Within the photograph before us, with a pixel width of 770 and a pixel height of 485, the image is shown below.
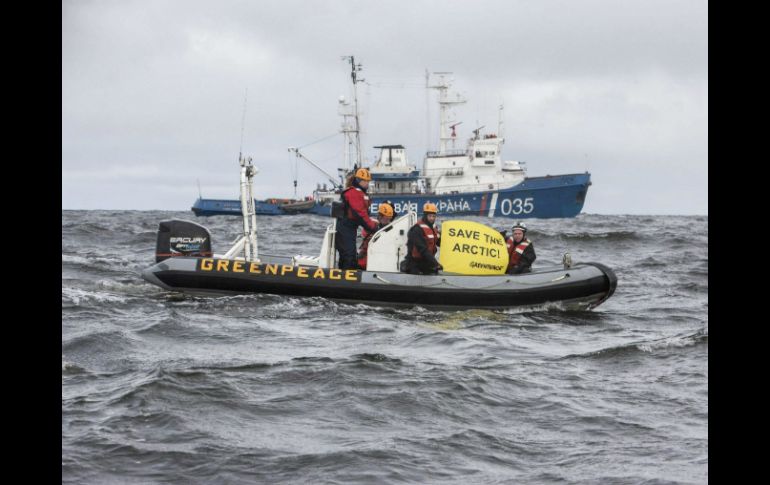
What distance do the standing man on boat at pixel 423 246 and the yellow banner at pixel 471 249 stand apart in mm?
196

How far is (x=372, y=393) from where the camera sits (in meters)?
7.76

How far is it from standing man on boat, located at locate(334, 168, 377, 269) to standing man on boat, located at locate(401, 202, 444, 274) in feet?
2.77

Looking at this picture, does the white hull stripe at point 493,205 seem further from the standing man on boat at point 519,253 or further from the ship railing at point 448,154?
the standing man on boat at point 519,253

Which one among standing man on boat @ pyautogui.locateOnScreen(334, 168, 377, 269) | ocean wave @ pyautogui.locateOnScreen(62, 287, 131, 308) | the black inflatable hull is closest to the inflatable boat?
the black inflatable hull

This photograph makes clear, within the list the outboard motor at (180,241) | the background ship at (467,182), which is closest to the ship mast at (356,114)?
the background ship at (467,182)

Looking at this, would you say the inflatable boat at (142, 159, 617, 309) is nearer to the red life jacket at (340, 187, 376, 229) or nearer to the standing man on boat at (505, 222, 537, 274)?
the standing man on boat at (505, 222, 537, 274)

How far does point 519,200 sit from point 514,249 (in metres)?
45.9

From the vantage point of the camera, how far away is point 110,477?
5312 millimetres

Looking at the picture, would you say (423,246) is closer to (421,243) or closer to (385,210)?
(421,243)

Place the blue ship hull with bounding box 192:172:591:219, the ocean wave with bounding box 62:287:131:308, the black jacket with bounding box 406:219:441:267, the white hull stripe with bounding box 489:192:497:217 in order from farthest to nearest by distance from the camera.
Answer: the blue ship hull with bounding box 192:172:591:219
the white hull stripe with bounding box 489:192:497:217
the ocean wave with bounding box 62:287:131:308
the black jacket with bounding box 406:219:441:267

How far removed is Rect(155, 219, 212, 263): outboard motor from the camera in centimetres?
1435

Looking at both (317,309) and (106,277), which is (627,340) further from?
(106,277)
